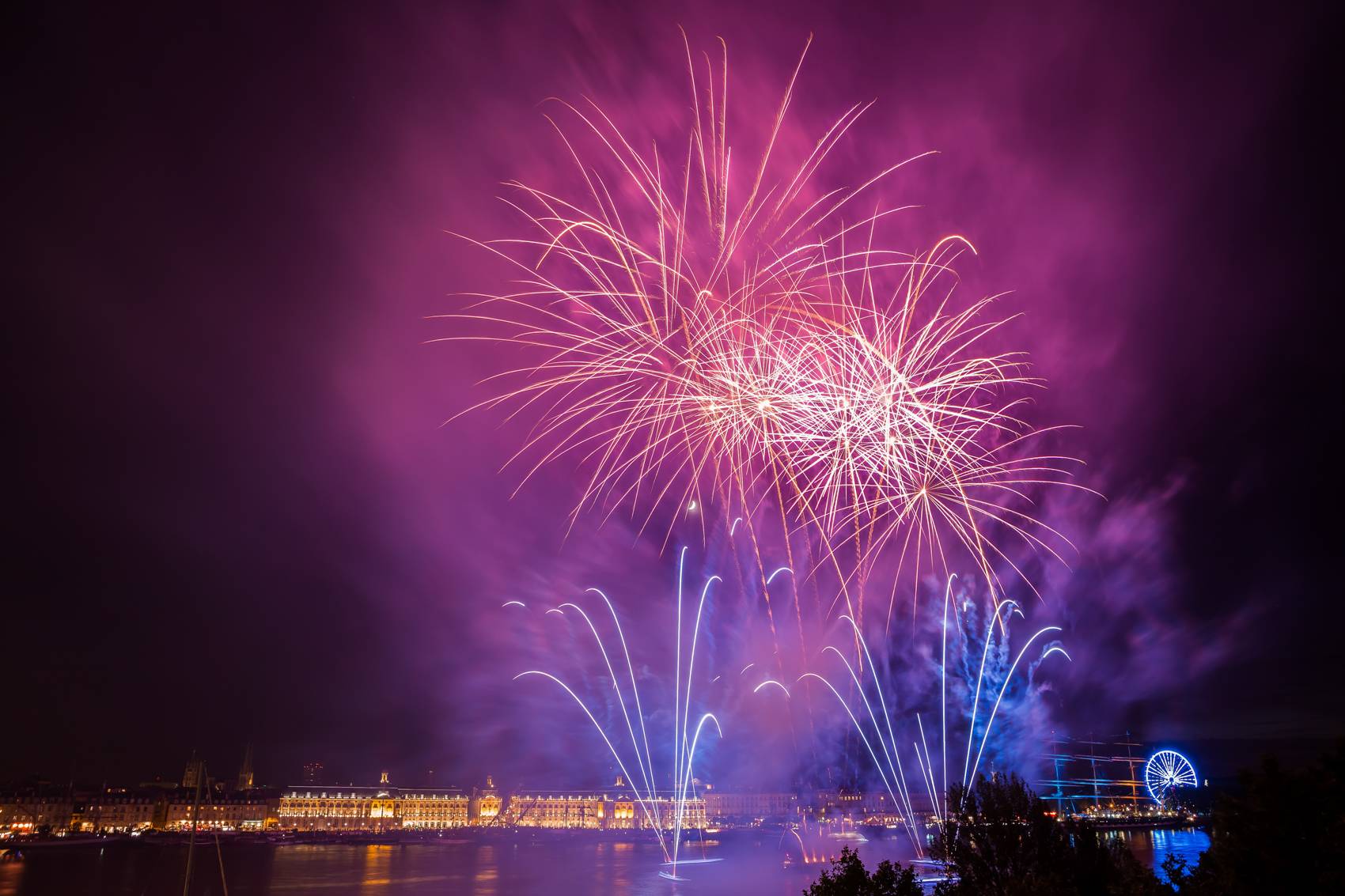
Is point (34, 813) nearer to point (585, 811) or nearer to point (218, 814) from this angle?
point (218, 814)

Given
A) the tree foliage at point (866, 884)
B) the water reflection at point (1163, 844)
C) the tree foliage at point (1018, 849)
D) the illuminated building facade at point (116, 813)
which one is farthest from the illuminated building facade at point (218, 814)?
the tree foliage at point (1018, 849)

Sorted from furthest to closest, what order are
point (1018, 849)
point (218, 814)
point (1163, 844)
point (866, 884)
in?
point (218, 814) < point (1163, 844) < point (1018, 849) < point (866, 884)

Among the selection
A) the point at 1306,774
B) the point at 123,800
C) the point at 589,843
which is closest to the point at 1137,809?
the point at 589,843

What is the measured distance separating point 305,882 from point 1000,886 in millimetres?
56895

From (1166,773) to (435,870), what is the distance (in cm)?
7358

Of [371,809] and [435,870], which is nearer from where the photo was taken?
[435,870]

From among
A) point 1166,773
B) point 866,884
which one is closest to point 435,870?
point 866,884

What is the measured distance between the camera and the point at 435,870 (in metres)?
67.4

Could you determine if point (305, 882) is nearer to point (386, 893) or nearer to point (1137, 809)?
point (386, 893)

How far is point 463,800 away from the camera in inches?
6009

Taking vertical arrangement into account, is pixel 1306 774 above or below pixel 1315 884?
above

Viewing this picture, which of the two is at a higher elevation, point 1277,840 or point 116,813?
point 1277,840

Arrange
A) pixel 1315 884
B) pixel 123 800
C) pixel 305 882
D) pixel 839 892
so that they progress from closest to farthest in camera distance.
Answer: pixel 1315 884, pixel 839 892, pixel 305 882, pixel 123 800

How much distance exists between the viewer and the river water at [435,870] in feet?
164
